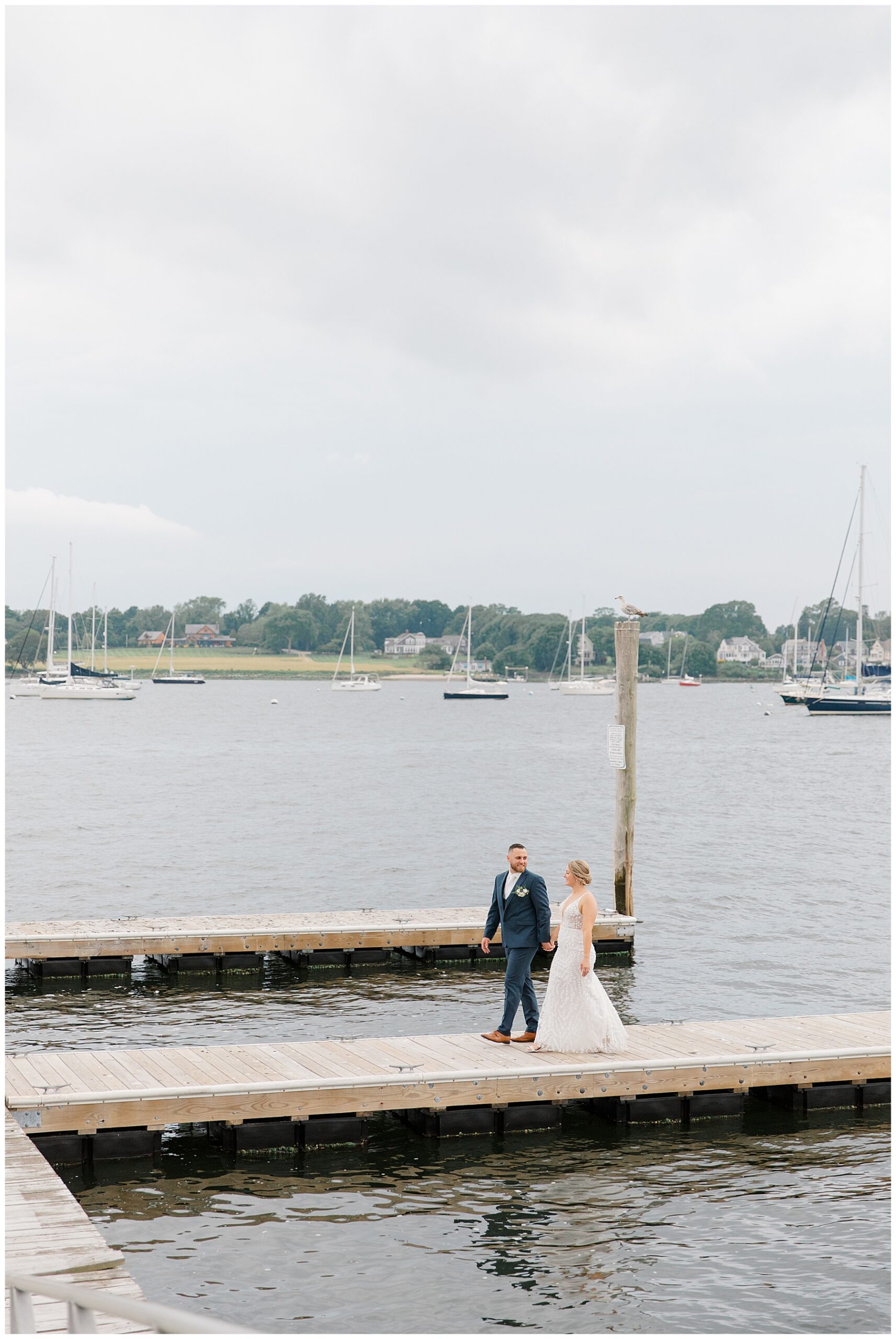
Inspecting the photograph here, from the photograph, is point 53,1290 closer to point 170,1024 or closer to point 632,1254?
point 632,1254

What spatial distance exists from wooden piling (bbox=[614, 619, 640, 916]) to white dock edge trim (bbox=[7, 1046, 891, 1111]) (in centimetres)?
711

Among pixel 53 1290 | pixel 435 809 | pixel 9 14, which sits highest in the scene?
pixel 9 14

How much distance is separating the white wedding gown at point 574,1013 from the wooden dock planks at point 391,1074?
0.53ft

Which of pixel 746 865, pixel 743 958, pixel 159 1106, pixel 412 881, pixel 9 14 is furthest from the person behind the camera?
pixel 746 865

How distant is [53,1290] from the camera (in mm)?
4055

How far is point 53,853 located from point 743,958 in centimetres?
1937

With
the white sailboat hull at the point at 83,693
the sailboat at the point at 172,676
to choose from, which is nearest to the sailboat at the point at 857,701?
the white sailboat hull at the point at 83,693

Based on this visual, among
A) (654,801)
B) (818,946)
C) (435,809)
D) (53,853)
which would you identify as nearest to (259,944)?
(818,946)

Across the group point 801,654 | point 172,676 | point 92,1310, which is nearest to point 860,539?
point 92,1310

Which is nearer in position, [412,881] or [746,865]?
[412,881]

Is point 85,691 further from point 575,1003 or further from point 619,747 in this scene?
point 575,1003

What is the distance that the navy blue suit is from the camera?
12.2 metres

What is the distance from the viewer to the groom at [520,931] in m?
12.2

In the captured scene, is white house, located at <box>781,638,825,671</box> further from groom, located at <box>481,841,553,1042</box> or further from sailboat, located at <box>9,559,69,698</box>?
groom, located at <box>481,841,553,1042</box>
